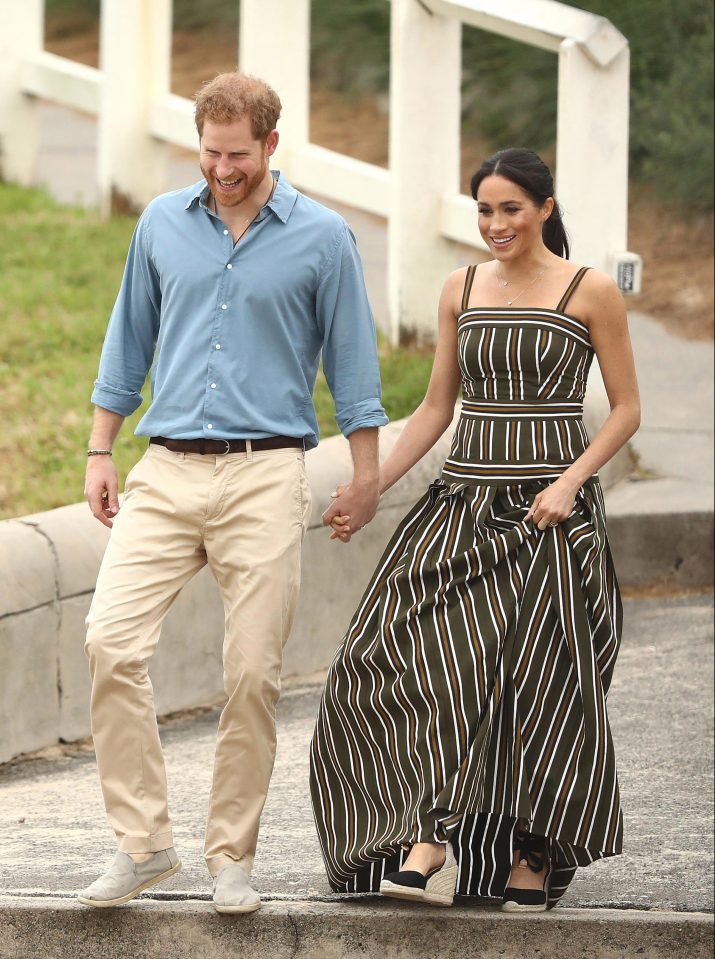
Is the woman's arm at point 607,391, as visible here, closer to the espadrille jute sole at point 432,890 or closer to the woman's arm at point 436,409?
the woman's arm at point 436,409

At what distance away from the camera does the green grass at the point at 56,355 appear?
7523 mm

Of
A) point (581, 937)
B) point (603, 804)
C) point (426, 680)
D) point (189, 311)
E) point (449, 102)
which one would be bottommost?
point (581, 937)

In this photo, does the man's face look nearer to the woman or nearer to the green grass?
the woman

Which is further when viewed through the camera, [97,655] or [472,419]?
[472,419]

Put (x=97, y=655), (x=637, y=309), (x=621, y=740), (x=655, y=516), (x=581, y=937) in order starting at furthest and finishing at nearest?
(x=637, y=309) → (x=655, y=516) → (x=621, y=740) → (x=581, y=937) → (x=97, y=655)

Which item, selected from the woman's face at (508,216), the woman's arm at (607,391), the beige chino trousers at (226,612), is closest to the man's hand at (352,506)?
the beige chino trousers at (226,612)

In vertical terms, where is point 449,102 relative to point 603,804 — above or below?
above

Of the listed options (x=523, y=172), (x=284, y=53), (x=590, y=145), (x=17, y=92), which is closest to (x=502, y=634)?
(x=523, y=172)

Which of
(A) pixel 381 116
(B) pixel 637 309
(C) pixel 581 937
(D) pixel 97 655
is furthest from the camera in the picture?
(A) pixel 381 116

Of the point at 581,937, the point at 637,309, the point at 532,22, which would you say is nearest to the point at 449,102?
the point at 532,22

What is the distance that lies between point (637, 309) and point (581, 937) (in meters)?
6.57

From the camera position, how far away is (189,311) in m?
4.28

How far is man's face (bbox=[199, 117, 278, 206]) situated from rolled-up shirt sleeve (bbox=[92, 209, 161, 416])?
26cm

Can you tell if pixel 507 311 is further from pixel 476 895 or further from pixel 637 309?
pixel 637 309
